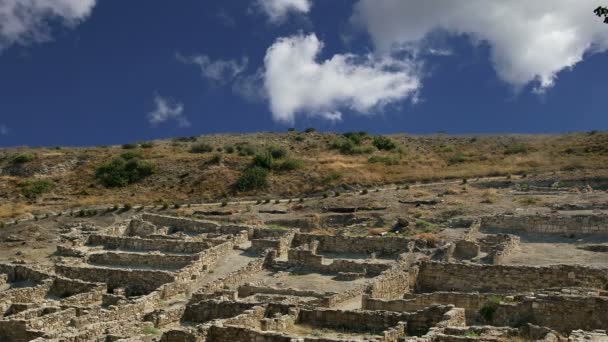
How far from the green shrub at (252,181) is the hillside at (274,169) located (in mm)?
329

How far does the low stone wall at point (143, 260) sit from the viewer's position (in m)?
27.7

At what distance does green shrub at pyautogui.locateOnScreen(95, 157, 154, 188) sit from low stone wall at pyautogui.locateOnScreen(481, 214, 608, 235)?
108ft

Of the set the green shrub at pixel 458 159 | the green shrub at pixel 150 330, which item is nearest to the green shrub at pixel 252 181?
the green shrub at pixel 458 159

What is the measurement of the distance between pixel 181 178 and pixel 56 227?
20.1m

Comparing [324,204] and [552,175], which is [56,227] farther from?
[552,175]

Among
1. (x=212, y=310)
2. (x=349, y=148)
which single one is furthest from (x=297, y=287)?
(x=349, y=148)

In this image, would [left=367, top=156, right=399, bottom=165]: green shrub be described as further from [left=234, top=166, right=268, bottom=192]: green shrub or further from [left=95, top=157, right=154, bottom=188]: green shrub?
[left=95, top=157, right=154, bottom=188]: green shrub

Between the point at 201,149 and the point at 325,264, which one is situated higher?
the point at 201,149

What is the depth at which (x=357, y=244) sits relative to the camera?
29609 millimetres

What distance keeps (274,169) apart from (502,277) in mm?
36505

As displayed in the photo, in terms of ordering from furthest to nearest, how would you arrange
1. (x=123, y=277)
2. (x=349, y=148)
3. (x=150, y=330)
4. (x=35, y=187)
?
(x=349, y=148), (x=35, y=187), (x=123, y=277), (x=150, y=330)

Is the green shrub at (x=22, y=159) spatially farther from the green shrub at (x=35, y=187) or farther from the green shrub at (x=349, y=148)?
the green shrub at (x=349, y=148)

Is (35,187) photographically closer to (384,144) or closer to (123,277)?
(123,277)

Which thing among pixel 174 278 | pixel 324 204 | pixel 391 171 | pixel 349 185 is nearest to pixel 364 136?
pixel 391 171
